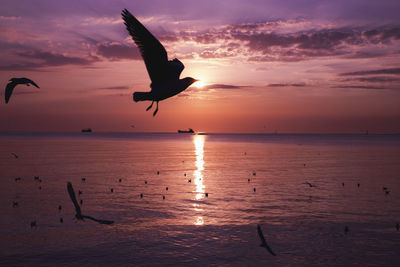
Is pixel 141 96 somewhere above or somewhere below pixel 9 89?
below

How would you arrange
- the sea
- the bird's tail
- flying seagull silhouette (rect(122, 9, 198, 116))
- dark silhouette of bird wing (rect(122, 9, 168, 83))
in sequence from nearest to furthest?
1. flying seagull silhouette (rect(122, 9, 198, 116))
2. the bird's tail
3. dark silhouette of bird wing (rect(122, 9, 168, 83))
4. the sea

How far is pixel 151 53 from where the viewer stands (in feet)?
21.5

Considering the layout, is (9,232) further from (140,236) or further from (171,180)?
(171,180)

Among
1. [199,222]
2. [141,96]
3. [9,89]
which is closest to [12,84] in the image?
[9,89]

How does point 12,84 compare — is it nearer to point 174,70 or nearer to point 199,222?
point 174,70

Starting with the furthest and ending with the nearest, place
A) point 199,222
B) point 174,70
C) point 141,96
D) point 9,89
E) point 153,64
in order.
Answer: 1. point 199,222
2. point 9,89
3. point 174,70
4. point 153,64
5. point 141,96

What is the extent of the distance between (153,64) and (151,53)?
202 millimetres

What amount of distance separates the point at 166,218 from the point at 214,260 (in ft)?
23.4

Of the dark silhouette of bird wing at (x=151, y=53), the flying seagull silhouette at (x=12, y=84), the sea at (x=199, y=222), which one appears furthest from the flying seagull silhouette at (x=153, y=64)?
the sea at (x=199, y=222)

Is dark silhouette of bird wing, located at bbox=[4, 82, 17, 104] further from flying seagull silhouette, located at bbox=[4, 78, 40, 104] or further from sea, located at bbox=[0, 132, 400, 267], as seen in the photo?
sea, located at bbox=[0, 132, 400, 267]

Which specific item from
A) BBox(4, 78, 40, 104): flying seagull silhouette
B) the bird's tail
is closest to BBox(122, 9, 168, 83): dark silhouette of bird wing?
the bird's tail

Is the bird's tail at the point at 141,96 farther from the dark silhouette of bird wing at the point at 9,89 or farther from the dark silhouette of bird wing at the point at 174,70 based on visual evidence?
the dark silhouette of bird wing at the point at 9,89

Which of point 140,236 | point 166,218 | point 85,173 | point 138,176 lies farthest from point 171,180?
point 140,236

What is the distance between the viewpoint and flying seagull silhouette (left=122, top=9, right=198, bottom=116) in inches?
237
